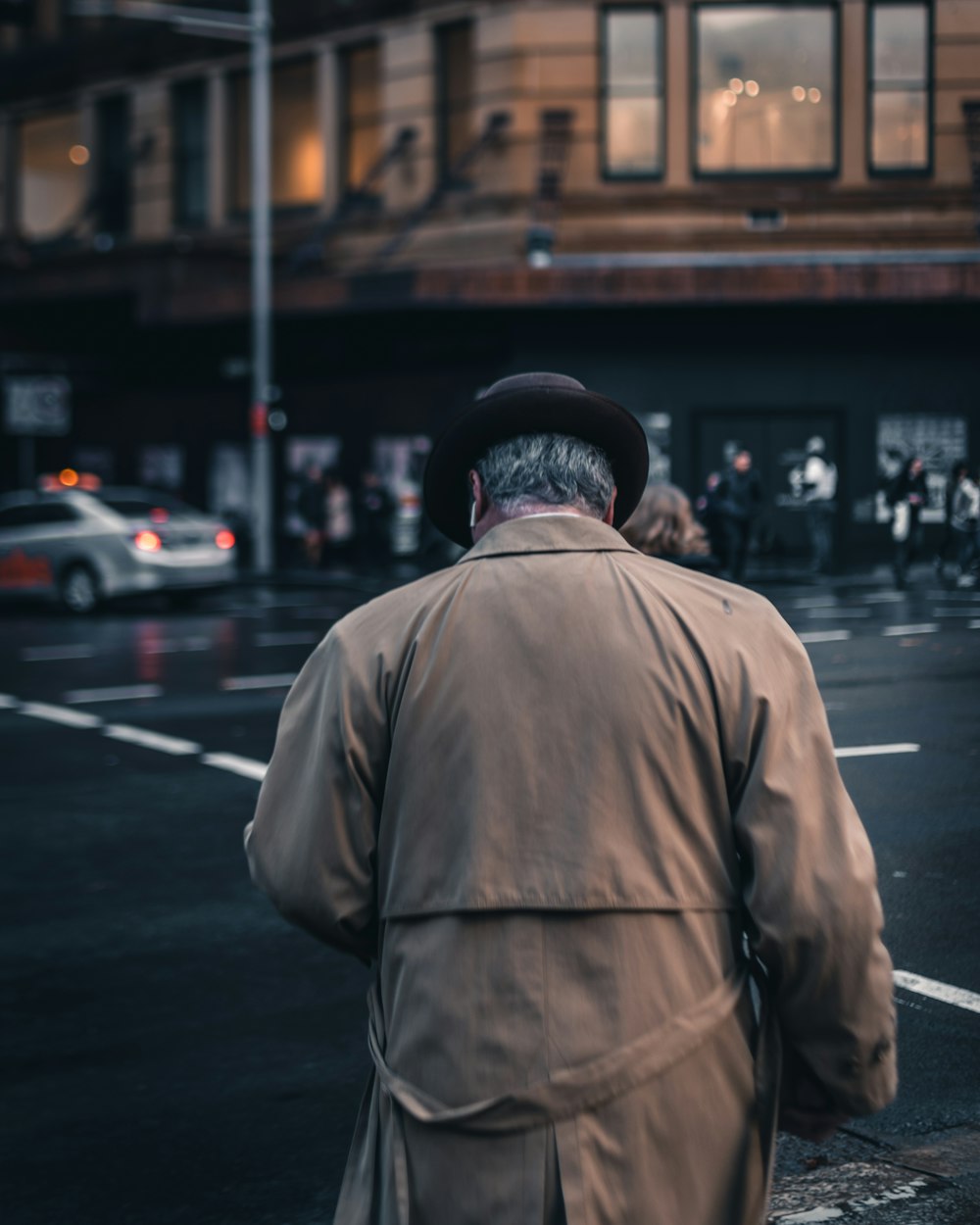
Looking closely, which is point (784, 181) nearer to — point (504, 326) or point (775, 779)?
point (504, 326)

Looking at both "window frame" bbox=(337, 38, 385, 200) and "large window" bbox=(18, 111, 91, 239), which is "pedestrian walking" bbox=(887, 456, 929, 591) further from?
"large window" bbox=(18, 111, 91, 239)

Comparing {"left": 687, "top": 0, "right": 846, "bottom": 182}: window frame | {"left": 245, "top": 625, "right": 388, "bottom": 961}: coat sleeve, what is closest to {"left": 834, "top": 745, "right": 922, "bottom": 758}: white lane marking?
{"left": 245, "top": 625, "right": 388, "bottom": 961}: coat sleeve

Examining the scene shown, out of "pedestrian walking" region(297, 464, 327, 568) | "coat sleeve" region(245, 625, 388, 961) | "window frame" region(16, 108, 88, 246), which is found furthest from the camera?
"window frame" region(16, 108, 88, 246)

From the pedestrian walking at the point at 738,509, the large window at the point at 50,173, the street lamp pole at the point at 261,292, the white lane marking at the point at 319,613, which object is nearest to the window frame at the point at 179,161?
the large window at the point at 50,173

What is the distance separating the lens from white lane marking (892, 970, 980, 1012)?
5398 millimetres

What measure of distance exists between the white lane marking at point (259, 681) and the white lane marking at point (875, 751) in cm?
496

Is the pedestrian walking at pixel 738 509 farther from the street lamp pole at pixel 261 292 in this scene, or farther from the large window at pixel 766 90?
the street lamp pole at pixel 261 292

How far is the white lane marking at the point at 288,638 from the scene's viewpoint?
56.0 feet

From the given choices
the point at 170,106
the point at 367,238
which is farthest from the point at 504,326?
the point at 170,106

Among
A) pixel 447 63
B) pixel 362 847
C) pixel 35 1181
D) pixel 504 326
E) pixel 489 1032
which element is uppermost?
pixel 447 63

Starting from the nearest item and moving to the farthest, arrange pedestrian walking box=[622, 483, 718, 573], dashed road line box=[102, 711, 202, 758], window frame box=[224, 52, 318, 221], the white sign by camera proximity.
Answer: pedestrian walking box=[622, 483, 718, 573]
dashed road line box=[102, 711, 202, 758]
the white sign
window frame box=[224, 52, 318, 221]

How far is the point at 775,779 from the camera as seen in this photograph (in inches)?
89.7

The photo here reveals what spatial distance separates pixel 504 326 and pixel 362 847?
2549 centimetres

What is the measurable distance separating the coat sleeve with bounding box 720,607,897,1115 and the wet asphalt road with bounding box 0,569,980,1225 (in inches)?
65.4
